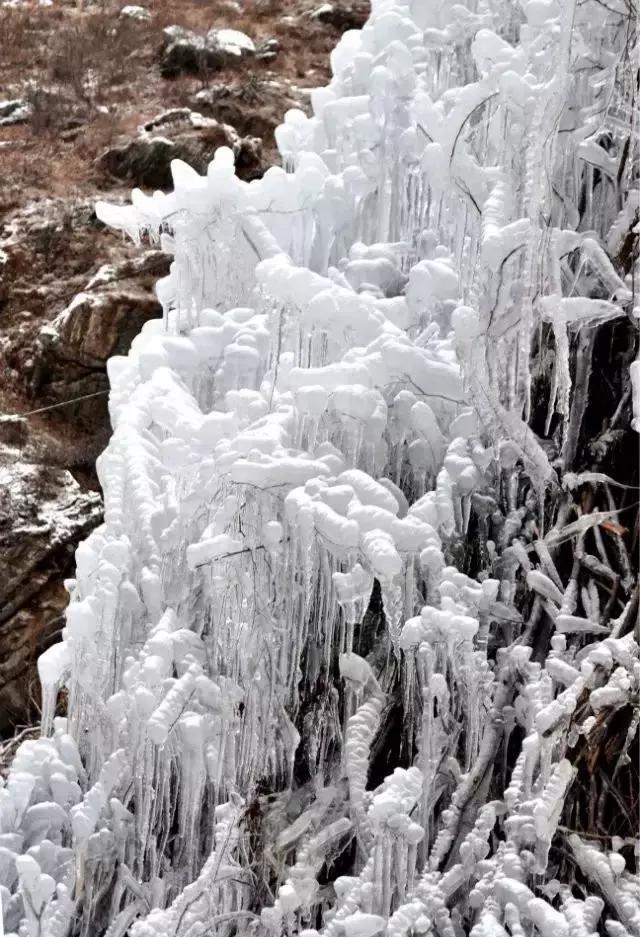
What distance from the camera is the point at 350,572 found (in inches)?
80.4

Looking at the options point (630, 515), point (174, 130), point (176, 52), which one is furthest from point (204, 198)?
point (176, 52)

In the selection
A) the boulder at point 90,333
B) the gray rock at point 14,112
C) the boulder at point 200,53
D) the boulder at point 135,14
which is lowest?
the boulder at point 90,333

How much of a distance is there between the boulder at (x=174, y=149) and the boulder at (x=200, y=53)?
137 cm

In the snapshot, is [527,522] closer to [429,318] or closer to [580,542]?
[580,542]

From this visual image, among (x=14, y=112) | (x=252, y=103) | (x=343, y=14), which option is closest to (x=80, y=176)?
(x=14, y=112)

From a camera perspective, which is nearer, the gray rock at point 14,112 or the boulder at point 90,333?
the boulder at point 90,333

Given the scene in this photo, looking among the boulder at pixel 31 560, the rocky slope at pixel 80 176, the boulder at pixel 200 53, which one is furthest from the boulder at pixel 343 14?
the boulder at pixel 31 560

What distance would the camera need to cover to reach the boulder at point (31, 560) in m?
5.17

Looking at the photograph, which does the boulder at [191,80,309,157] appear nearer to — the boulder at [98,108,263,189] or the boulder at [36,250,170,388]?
the boulder at [98,108,263,189]

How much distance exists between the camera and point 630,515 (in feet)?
7.74

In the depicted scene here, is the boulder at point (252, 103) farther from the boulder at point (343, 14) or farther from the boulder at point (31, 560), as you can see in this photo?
the boulder at point (31, 560)

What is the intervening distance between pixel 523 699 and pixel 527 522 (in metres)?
0.42

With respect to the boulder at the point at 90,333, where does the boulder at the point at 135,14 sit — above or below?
above

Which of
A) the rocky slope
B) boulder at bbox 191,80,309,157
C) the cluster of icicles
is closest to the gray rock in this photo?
the rocky slope
